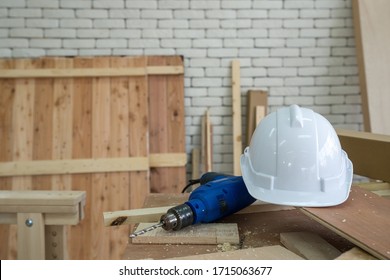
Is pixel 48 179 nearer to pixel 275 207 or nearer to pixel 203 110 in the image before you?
pixel 203 110

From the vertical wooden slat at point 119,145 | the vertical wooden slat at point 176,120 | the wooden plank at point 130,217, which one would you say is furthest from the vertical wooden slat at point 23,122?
the wooden plank at point 130,217

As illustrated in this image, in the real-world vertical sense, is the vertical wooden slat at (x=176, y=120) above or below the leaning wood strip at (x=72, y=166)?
above

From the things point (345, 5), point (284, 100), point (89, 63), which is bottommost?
point (284, 100)

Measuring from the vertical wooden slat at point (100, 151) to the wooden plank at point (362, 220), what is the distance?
1679 millimetres

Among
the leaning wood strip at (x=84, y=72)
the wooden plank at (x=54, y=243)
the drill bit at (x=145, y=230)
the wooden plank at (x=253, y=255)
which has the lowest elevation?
the wooden plank at (x=54, y=243)

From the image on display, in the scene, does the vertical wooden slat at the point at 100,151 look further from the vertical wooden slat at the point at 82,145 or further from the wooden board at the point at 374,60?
the wooden board at the point at 374,60

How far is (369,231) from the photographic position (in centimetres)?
88

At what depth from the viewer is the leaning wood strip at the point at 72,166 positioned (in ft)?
7.68

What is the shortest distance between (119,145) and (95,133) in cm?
20

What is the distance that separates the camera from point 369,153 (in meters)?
1.51

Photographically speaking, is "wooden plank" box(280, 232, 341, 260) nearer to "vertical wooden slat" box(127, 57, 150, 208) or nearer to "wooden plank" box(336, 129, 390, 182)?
"wooden plank" box(336, 129, 390, 182)
